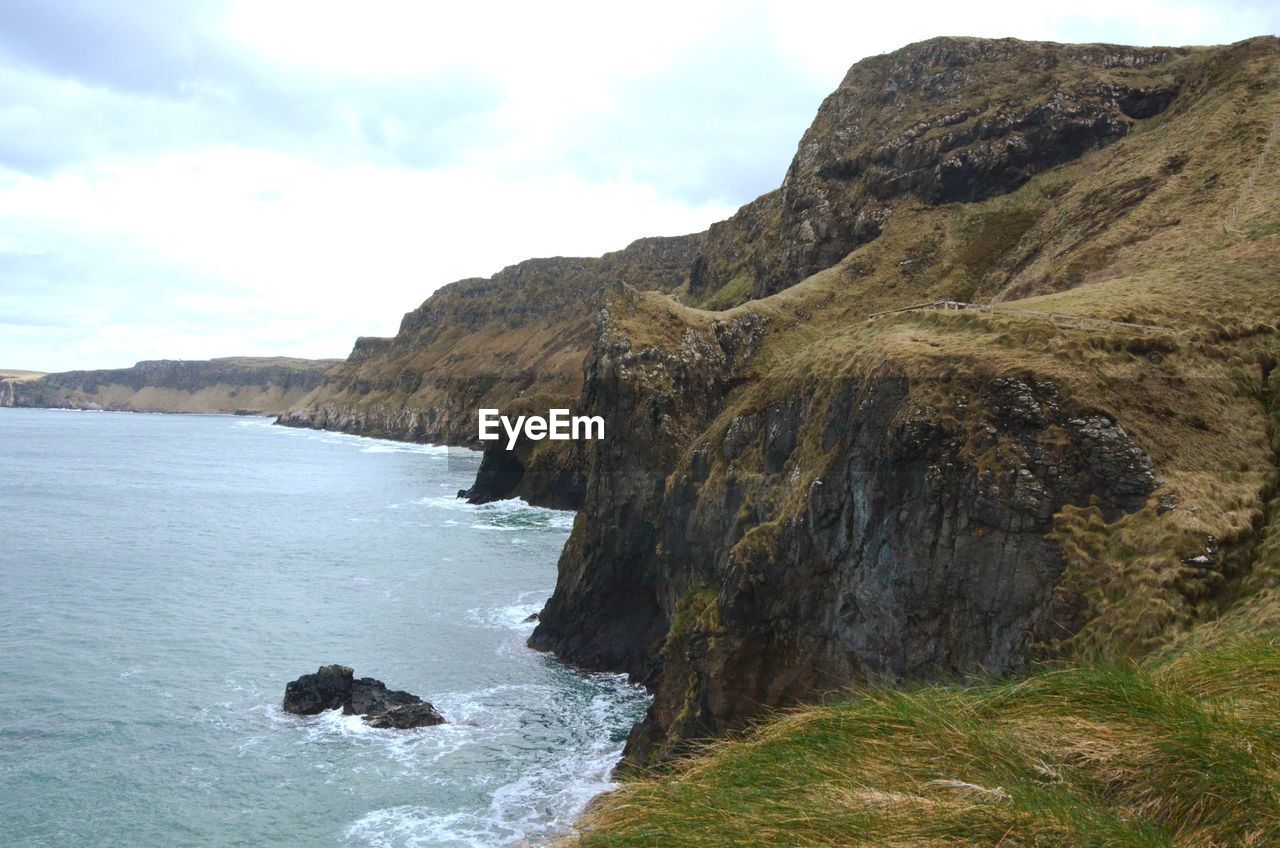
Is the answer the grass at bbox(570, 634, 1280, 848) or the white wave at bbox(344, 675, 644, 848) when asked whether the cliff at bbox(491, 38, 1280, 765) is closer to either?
the white wave at bbox(344, 675, 644, 848)

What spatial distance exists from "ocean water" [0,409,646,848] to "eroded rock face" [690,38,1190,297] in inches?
1352

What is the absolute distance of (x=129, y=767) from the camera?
29.4 metres

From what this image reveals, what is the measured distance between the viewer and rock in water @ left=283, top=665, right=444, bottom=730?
3394cm

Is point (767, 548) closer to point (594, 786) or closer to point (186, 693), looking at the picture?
point (594, 786)

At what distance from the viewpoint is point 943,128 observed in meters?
73.3

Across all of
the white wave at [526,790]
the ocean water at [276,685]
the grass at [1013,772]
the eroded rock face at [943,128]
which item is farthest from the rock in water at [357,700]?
the eroded rock face at [943,128]

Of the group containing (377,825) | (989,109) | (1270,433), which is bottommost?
(377,825)

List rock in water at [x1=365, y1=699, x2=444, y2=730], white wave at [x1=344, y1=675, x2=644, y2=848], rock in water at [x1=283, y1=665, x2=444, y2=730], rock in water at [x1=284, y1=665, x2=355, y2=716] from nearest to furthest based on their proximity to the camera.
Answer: white wave at [x1=344, y1=675, x2=644, y2=848], rock in water at [x1=365, y1=699, x2=444, y2=730], rock in water at [x1=283, y1=665, x2=444, y2=730], rock in water at [x1=284, y1=665, x2=355, y2=716]

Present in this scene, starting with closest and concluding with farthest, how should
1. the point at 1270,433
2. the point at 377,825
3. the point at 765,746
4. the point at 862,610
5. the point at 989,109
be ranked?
the point at 765,746 → the point at 1270,433 → the point at 862,610 → the point at 377,825 → the point at 989,109

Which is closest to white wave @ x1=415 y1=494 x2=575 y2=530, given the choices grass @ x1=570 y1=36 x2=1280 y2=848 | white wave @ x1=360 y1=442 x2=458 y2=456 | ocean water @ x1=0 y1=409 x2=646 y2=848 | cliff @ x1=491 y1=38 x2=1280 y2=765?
ocean water @ x1=0 y1=409 x2=646 y2=848

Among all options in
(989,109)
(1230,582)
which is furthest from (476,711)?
(989,109)

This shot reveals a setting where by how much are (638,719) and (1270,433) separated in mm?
23394

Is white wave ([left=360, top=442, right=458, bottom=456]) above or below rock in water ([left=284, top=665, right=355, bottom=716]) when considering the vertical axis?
above

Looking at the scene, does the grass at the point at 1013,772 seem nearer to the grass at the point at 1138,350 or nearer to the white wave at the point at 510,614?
the grass at the point at 1138,350
